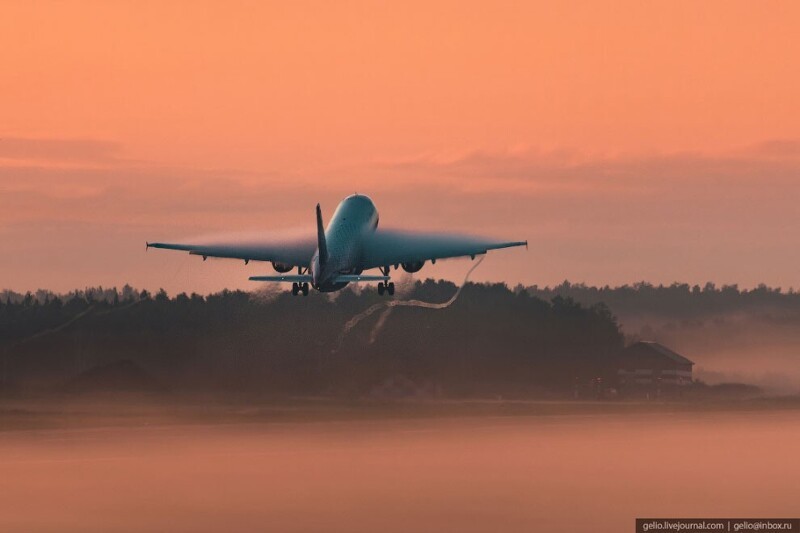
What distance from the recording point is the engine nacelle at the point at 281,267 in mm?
187625

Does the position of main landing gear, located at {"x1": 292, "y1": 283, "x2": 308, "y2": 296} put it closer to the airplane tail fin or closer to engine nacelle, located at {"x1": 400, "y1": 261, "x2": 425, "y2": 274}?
the airplane tail fin

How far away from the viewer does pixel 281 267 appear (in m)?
188

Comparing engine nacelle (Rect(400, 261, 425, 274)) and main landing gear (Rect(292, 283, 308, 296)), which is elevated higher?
engine nacelle (Rect(400, 261, 425, 274))

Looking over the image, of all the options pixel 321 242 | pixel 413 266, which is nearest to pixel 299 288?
pixel 321 242

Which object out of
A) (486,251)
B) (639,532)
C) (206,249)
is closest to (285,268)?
(206,249)

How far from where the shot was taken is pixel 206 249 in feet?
612

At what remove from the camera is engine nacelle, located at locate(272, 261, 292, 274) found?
187625mm

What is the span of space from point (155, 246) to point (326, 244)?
679 inches

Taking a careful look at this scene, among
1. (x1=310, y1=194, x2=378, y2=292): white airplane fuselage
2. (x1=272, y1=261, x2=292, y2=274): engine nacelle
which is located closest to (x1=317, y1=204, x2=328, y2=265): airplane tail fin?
(x1=310, y1=194, x2=378, y2=292): white airplane fuselage

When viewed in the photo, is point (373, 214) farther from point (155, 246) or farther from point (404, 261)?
point (155, 246)

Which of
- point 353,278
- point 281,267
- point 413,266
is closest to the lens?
point 353,278

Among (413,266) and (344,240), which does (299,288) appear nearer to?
(344,240)

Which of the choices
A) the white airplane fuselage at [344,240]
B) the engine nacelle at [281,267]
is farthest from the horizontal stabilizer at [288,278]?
the engine nacelle at [281,267]

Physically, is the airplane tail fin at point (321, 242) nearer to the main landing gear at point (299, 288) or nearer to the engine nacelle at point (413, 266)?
the main landing gear at point (299, 288)
